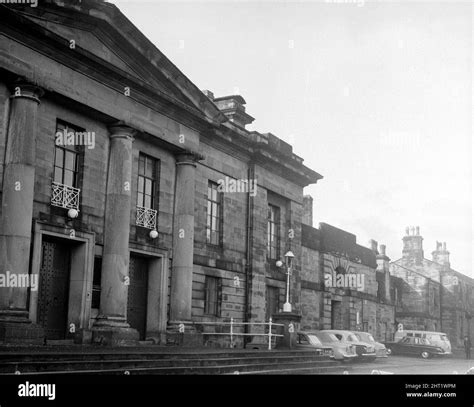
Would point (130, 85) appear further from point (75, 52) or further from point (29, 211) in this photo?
point (29, 211)

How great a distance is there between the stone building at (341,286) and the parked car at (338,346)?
5.98 m

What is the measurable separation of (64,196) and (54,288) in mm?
2611

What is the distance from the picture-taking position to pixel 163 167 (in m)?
22.1

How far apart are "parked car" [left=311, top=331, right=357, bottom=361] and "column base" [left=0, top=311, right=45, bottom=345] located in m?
13.5

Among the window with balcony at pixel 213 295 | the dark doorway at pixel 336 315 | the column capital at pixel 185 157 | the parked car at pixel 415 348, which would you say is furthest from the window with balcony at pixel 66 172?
the dark doorway at pixel 336 315

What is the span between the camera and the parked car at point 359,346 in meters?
26.8

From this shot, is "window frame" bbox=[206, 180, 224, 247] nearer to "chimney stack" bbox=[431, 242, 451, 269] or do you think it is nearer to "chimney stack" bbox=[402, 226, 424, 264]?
"chimney stack" bbox=[402, 226, 424, 264]

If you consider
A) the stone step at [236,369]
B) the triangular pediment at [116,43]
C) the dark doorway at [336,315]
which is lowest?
the stone step at [236,369]

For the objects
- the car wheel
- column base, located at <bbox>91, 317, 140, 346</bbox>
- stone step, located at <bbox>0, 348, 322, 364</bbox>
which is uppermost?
column base, located at <bbox>91, 317, 140, 346</bbox>

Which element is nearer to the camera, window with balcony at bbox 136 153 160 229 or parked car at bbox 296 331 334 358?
window with balcony at bbox 136 153 160 229

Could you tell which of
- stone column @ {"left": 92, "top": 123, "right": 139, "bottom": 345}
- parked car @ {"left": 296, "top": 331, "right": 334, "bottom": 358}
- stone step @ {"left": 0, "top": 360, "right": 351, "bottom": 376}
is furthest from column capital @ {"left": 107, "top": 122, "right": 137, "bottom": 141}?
parked car @ {"left": 296, "top": 331, "right": 334, "bottom": 358}

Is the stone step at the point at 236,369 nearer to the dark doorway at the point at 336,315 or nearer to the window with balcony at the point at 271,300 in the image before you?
the window with balcony at the point at 271,300

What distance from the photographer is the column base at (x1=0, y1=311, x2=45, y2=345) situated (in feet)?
49.6

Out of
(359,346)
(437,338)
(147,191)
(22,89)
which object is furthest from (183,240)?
(437,338)
